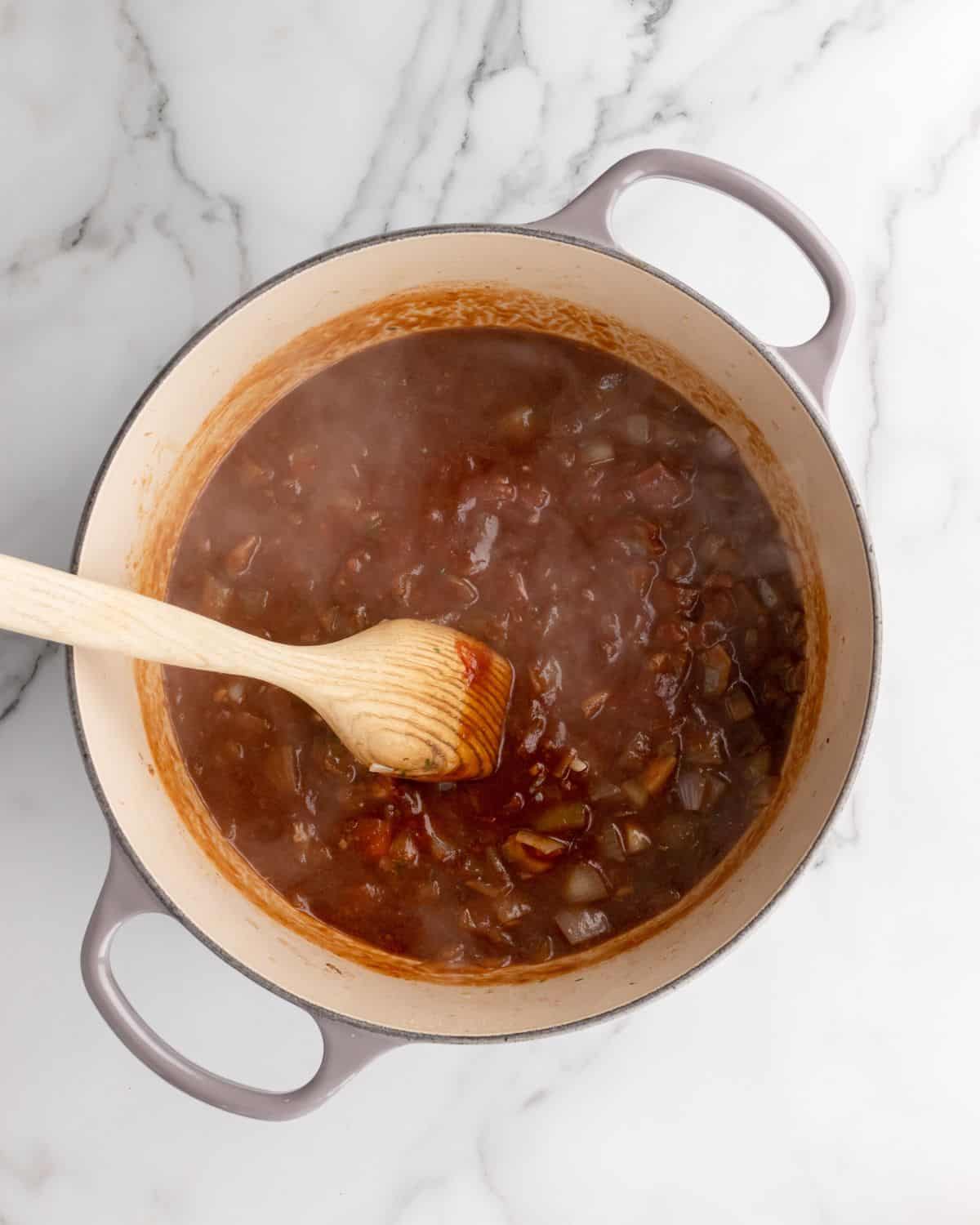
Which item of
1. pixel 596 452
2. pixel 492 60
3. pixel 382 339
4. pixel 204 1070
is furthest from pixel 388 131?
pixel 204 1070

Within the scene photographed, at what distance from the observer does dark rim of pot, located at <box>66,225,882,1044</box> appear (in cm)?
215

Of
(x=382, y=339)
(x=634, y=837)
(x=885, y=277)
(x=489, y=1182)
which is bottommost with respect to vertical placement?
(x=489, y=1182)

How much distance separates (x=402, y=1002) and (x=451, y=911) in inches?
9.1

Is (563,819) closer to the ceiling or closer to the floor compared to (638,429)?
closer to the floor

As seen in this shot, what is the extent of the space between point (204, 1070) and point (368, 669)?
0.83 m

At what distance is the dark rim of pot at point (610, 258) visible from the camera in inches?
84.7

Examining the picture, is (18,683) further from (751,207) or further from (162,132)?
(751,207)

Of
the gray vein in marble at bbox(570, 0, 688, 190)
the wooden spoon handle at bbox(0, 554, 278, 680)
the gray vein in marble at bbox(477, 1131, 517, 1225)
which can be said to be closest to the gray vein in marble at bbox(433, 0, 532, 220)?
the gray vein in marble at bbox(570, 0, 688, 190)

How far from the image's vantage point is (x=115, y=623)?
1989 millimetres

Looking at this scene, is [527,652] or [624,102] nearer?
[527,652]

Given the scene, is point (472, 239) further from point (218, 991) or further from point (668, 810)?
point (218, 991)

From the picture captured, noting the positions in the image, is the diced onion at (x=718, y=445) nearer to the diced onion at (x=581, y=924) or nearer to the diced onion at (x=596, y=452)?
the diced onion at (x=596, y=452)

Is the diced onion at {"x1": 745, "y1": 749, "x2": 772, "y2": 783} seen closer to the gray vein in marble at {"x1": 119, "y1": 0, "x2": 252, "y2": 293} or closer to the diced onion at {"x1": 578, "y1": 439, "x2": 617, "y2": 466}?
the diced onion at {"x1": 578, "y1": 439, "x2": 617, "y2": 466}

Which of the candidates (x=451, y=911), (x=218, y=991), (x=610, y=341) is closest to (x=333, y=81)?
(x=610, y=341)
